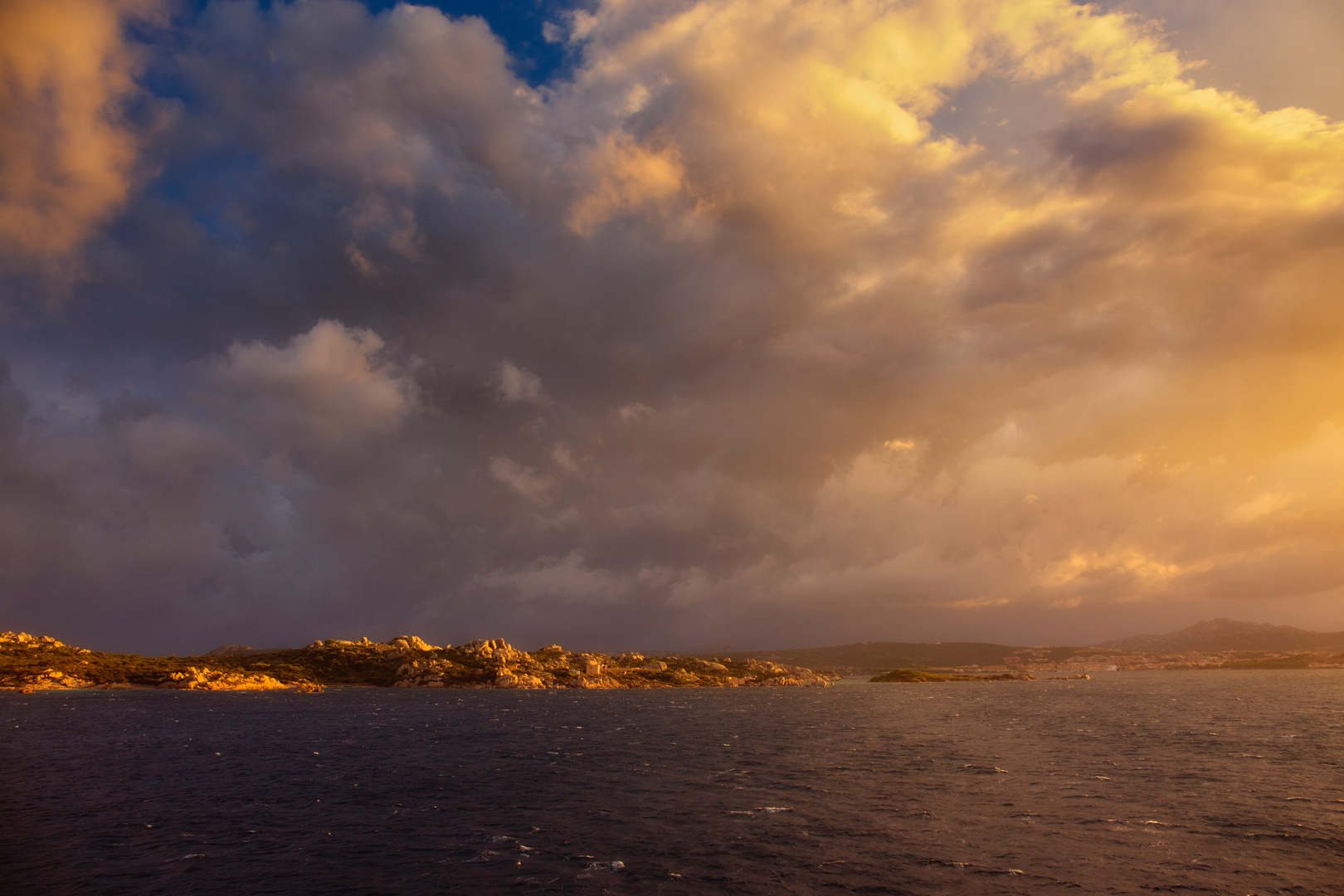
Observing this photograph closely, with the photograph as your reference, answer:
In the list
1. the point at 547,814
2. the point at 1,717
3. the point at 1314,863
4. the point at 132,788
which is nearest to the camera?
the point at 1314,863

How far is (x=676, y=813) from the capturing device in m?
64.9

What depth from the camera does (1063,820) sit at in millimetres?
60531

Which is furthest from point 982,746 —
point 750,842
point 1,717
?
point 1,717

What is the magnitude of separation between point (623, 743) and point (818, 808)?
60143 mm

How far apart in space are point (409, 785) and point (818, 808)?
160 feet

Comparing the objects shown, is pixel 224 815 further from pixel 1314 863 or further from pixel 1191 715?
pixel 1191 715

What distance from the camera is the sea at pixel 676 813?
46.2 m

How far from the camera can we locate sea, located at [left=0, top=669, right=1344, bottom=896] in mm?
46250

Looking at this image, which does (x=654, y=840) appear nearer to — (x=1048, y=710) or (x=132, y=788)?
(x=132, y=788)

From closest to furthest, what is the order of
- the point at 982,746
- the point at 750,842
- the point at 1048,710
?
the point at 750,842 < the point at 982,746 < the point at 1048,710

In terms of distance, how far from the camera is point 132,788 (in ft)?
255

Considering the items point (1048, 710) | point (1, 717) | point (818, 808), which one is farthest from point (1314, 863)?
point (1, 717)

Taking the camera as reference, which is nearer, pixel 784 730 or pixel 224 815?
pixel 224 815

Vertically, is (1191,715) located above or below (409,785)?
below
